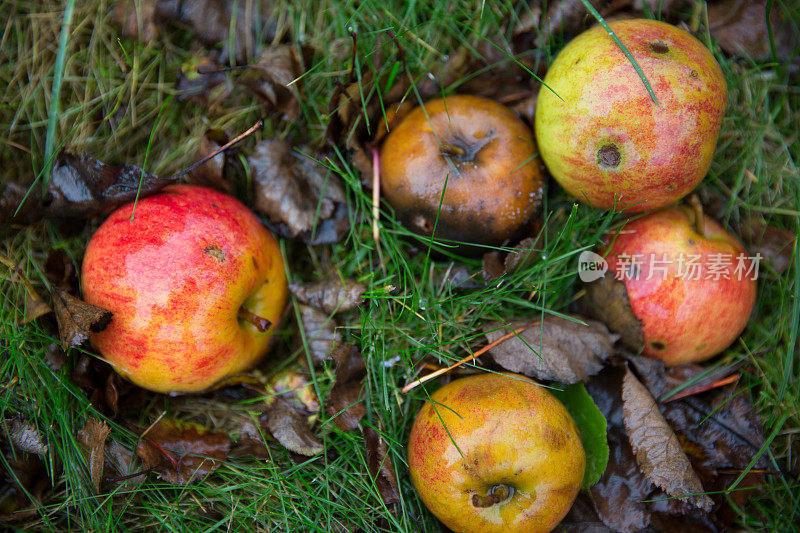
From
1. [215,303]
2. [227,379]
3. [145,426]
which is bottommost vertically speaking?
[145,426]

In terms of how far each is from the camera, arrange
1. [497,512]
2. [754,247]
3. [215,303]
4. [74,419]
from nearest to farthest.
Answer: [497,512] < [215,303] < [74,419] < [754,247]

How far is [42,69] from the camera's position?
8.72 feet

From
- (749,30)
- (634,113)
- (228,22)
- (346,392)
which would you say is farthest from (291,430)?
(749,30)

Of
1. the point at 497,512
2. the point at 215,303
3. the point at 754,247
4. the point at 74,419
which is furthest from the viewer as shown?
the point at 754,247


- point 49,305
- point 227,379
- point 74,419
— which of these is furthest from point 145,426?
point 49,305

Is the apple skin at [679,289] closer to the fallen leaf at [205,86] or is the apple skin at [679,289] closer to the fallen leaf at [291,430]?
the fallen leaf at [291,430]

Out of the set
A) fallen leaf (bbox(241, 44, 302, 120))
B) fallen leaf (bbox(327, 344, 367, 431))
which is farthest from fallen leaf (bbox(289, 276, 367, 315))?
fallen leaf (bbox(241, 44, 302, 120))

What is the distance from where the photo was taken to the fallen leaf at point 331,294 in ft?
8.21

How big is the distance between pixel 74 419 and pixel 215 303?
2.94ft

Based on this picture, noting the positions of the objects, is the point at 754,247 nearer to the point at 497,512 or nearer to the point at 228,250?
the point at 497,512

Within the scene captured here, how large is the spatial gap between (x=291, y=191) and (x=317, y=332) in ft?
2.14

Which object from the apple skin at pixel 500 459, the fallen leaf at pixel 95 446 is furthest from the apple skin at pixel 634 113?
the fallen leaf at pixel 95 446

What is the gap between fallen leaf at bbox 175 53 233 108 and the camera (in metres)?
2.69

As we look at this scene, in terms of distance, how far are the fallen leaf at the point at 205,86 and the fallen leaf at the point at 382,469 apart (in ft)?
5.64
